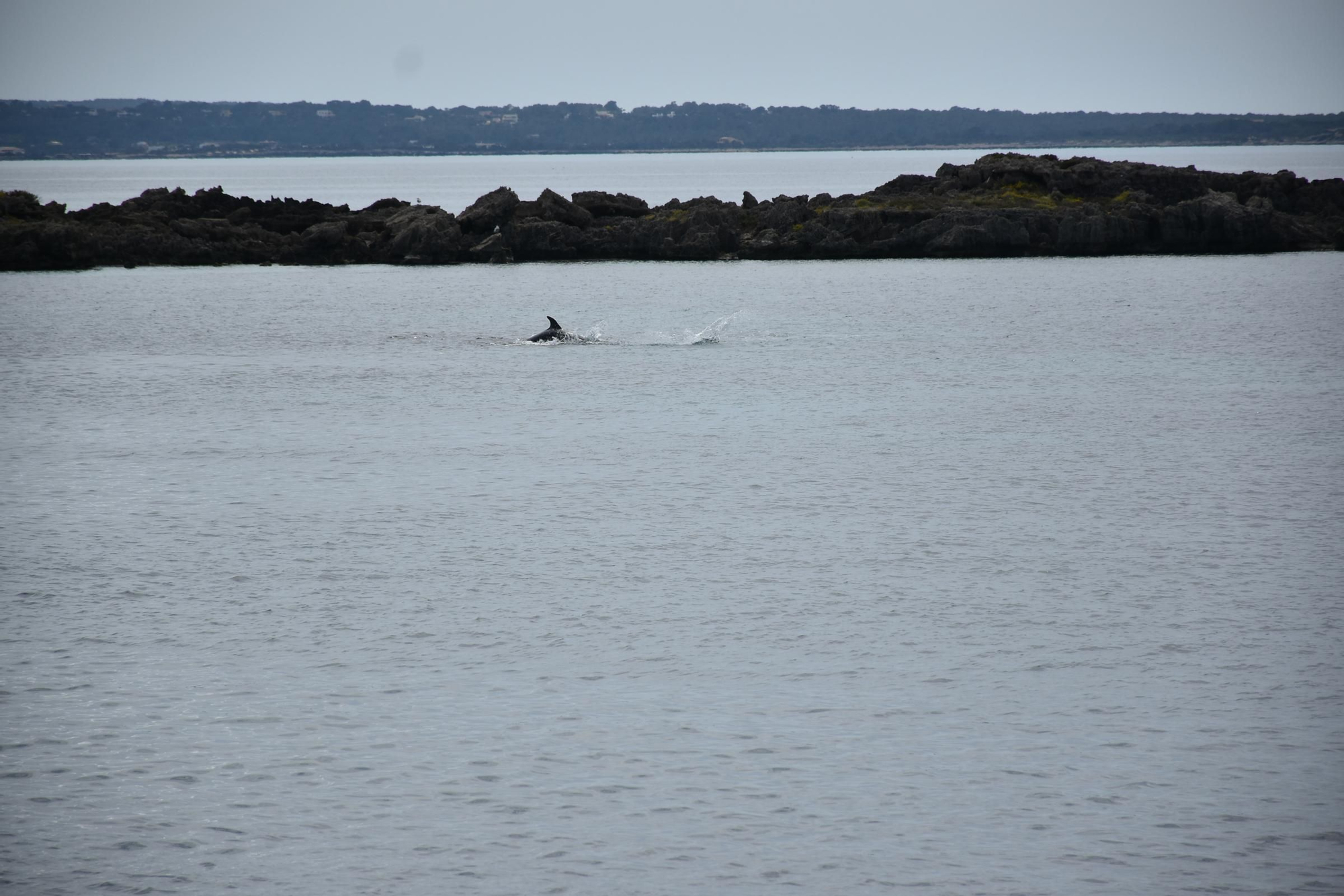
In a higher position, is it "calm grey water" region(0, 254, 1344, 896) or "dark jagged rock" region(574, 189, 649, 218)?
"dark jagged rock" region(574, 189, 649, 218)

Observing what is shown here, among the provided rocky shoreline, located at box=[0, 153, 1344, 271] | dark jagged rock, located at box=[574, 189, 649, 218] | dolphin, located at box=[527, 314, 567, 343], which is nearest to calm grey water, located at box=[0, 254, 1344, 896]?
dolphin, located at box=[527, 314, 567, 343]

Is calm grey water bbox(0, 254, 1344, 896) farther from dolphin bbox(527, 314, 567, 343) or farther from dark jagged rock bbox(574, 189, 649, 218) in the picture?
dark jagged rock bbox(574, 189, 649, 218)

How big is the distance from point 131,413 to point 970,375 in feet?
78.3

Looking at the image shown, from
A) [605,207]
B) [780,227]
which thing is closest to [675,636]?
[780,227]

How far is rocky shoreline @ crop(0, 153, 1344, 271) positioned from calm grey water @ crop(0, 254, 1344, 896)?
43.1m

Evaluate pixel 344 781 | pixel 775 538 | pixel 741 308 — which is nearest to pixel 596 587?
pixel 775 538

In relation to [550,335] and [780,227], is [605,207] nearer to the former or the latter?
[780,227]

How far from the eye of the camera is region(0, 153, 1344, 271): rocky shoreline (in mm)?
81625

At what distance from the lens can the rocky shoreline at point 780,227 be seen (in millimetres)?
81625

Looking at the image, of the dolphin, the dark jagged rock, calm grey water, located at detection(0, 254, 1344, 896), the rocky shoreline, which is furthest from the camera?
the dark jagged rock

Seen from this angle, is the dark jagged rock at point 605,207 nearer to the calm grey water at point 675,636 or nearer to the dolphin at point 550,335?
the dolphin at point 550,335

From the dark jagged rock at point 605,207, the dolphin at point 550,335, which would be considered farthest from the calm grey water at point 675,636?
the dark jagged rock at point 605,207

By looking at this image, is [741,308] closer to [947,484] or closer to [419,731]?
[947,484]

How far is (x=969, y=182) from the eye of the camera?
88.0 meters
